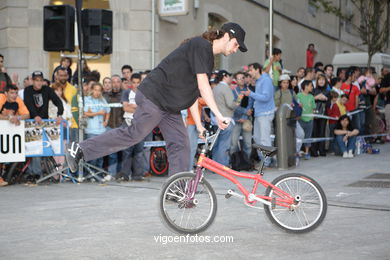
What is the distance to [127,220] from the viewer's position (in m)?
7.05

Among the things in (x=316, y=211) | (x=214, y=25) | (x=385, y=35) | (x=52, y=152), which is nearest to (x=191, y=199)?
(x=316, y=211)

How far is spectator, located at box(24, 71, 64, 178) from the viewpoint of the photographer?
1098 cm

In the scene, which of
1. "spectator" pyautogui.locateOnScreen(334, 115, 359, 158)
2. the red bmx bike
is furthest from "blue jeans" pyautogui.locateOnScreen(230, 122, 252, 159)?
the red bmx bike

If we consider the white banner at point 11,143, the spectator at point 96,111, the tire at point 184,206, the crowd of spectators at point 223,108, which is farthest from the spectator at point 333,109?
the tire at point 184,206

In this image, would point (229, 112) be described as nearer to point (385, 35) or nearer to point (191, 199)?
point (191, 199)

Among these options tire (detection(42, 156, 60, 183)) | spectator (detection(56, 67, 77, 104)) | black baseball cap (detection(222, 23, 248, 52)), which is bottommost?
tire (detection(42, 156, 60, 183))

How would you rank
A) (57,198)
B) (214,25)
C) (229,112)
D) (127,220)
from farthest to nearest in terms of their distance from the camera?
(214,25), (229,112), (57,198), (127,220)

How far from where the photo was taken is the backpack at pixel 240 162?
1264cm

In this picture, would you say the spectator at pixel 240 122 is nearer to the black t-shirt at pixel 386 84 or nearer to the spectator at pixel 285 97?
the spectator at pixel 285 97

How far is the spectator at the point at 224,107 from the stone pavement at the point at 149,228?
2597 millimetres

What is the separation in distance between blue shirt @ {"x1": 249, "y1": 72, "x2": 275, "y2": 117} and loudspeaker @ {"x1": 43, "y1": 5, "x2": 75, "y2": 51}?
3582 millimetres

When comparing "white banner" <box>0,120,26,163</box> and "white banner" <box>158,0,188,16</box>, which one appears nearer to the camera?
"white banner" <box>0,120,26,163</box>

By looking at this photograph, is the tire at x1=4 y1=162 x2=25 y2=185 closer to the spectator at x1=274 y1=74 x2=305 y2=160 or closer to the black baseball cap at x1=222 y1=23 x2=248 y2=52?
the spectator at x1=274 y1=74 x2=305 y2=160

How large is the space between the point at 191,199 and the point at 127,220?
48.4 inches
